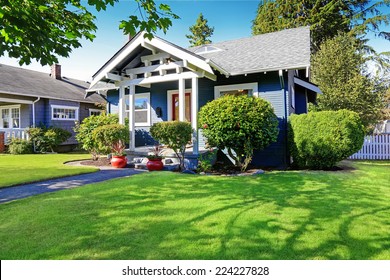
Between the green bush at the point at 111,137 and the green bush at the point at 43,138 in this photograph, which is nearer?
the green bush at the point at 111,137

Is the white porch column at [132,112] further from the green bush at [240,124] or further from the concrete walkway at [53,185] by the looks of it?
the green bush at [240,124]

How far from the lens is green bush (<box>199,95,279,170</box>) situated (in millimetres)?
8055

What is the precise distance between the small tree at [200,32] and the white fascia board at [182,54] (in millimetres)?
27566

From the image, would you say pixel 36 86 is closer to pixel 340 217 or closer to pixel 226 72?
pixel 226 72

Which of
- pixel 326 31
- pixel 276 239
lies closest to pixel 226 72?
pixel 276 239

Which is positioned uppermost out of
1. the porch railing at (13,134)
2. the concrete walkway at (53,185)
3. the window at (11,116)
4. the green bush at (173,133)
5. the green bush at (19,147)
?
the window at (11,116)

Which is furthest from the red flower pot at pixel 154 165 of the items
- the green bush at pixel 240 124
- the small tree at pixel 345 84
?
the small tree at pixel 345 84

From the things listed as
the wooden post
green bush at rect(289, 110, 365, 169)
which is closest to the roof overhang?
green bush at rect(289, 110, 365, 169)

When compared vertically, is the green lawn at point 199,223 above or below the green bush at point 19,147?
below

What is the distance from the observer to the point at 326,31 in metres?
23.9

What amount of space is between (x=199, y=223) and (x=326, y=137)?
621cm

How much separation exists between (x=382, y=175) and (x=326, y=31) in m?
20.3

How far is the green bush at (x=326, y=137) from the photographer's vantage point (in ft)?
26.6

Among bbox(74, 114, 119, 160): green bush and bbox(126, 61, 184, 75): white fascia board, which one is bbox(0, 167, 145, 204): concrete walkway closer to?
bbox(74, 114, 119, 160): green bush
